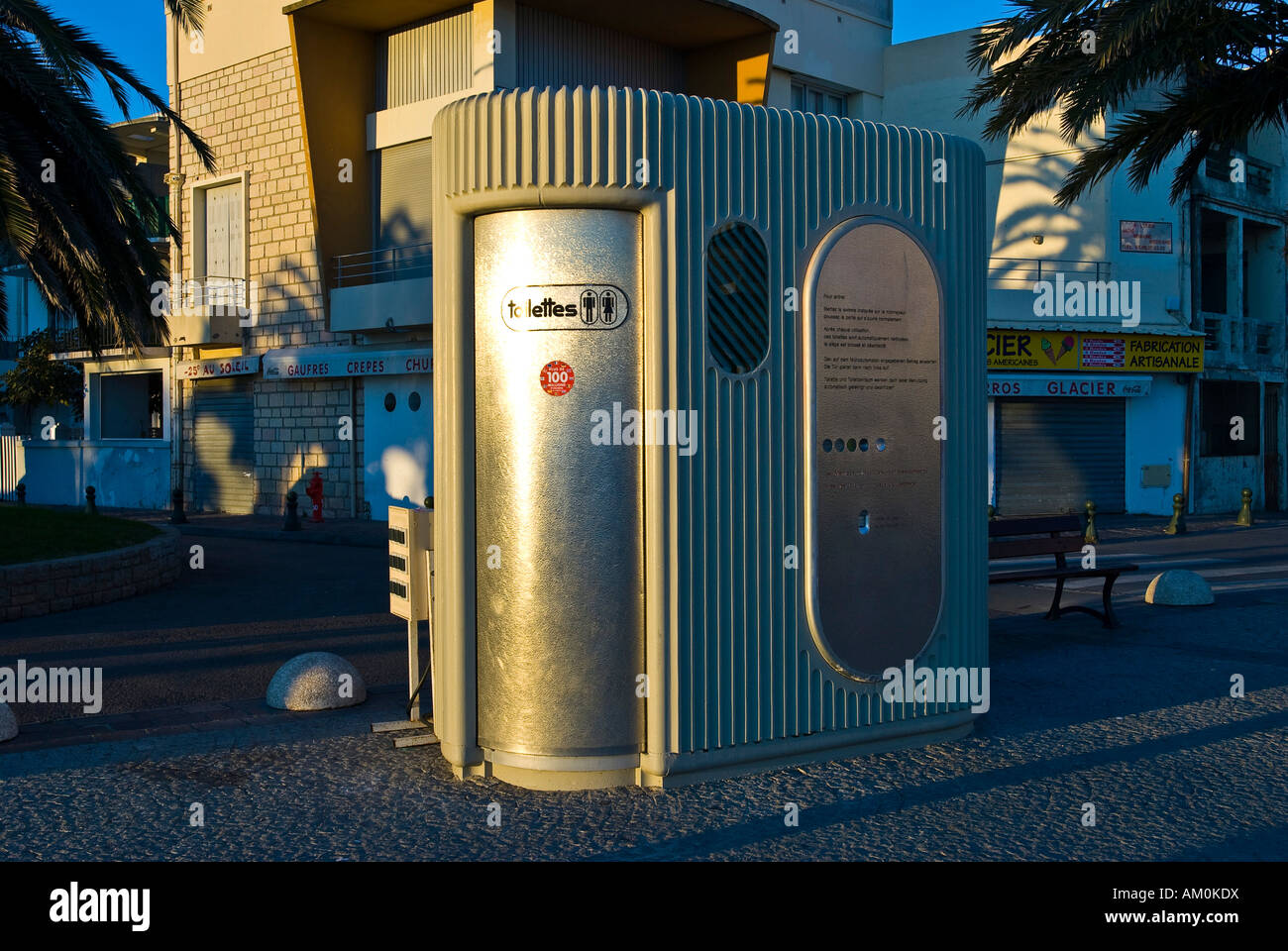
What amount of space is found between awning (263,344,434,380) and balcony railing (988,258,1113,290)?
1153cm

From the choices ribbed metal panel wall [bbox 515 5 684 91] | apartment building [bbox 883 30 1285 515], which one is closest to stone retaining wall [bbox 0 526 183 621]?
ribbed metal panel wall [bbox 515 5 684 91]

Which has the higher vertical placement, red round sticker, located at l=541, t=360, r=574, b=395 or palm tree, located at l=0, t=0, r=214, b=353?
palm tree, located at l=0, t=0, r=214, b=353

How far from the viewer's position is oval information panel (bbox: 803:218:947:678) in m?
5.92

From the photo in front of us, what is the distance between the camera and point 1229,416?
26.7 m

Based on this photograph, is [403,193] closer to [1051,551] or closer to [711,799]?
[1051,551]

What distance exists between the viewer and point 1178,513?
20422 millimetres

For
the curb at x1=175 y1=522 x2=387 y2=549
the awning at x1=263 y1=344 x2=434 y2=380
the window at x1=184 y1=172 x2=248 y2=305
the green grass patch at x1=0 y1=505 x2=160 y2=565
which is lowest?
the curb at x1=175 y1=522 x2=387 y2=549

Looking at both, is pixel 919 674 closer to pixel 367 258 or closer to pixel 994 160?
pixel 367 258

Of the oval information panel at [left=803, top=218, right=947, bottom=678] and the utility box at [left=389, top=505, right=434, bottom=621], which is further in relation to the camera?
the utility box at [left=389, top=505, right=434, bottom=621]

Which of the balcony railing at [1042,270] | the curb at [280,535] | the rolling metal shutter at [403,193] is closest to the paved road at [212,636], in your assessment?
the curb at [280,535]

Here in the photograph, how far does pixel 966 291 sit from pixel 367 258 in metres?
19.6

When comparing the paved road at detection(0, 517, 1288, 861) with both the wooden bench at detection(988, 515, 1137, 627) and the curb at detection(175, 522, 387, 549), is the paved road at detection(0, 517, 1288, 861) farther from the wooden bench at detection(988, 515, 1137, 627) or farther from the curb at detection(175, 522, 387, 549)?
the curb at detection(175, 522, 387, 549)

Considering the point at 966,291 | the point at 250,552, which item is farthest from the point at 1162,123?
the point at 250,552

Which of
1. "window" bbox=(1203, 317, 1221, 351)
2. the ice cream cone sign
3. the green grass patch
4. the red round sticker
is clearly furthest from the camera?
"window" bbox=(1203, 317, 1221, 351)
